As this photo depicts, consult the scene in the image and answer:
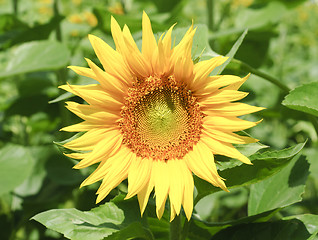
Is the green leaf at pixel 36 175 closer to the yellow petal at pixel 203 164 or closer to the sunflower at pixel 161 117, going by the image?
the sunflower at pixel 161 117

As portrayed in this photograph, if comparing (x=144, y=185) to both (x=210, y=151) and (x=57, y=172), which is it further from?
(x=57, y=172)

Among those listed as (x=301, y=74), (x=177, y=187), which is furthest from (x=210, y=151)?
(x=301, y=74)

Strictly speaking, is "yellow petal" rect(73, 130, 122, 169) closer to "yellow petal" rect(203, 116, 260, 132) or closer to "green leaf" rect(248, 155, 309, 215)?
"yellow petal" rect(203, 116, 260, 132)

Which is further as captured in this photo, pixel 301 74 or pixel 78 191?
pixel 301 74

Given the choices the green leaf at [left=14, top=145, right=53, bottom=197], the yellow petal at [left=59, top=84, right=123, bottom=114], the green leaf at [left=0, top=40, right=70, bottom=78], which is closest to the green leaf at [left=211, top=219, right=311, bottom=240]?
the yellow petal at [left=59, top=84, right=123, bottom=114]

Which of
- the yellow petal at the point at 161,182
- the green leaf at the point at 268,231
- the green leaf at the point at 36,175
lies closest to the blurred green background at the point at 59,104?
the green leaf at the point at 36,175

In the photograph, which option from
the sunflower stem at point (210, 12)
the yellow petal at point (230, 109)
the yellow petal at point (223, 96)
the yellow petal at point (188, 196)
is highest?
the sunflower stem at point (210, 12)

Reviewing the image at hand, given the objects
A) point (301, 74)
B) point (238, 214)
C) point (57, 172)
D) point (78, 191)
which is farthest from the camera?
point (301, 74)
